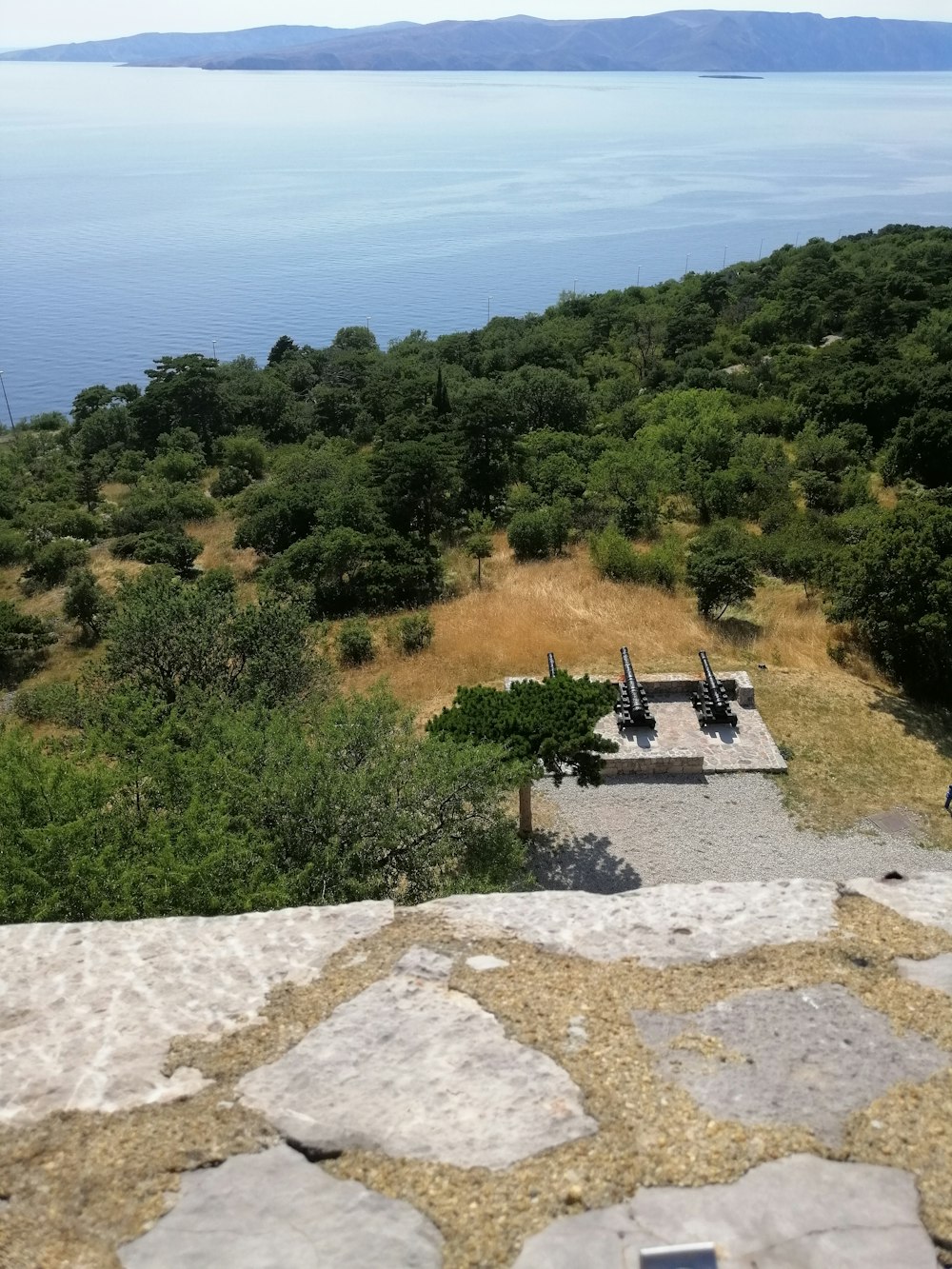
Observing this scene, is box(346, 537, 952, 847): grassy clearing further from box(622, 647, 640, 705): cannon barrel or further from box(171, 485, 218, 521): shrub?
→ box(171, 485, 218, 521): shrub

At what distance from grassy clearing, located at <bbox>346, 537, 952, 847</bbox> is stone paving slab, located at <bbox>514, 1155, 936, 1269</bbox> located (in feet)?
36.9

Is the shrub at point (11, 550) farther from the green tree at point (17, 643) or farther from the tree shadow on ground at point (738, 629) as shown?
the tree shadow on ground at point (738, 629)

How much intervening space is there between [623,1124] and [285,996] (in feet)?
7.30

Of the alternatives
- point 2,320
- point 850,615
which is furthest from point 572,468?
point 2,320

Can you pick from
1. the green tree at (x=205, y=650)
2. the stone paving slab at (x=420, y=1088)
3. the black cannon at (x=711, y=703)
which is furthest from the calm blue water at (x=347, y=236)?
the stone paving slab at (x=420, y=1088)

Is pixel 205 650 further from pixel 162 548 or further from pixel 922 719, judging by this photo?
pixel 162 548

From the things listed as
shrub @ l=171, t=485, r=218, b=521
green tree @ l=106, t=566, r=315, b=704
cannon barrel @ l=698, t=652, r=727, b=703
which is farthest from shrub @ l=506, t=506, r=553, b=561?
shrub @ l=171, t=485, r=218, b=521

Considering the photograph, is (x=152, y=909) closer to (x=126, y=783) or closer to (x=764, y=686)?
(x=126, y=783)

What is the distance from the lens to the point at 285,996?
19.0 ft

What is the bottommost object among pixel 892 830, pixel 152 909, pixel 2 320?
pixel 892 830

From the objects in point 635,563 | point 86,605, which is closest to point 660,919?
point 635,563

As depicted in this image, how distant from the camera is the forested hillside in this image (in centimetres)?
1017

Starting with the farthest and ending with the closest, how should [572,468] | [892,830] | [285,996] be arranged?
[572,468] → [892,830] → [285,996]

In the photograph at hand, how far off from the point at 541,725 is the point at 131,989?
780 centimetres
